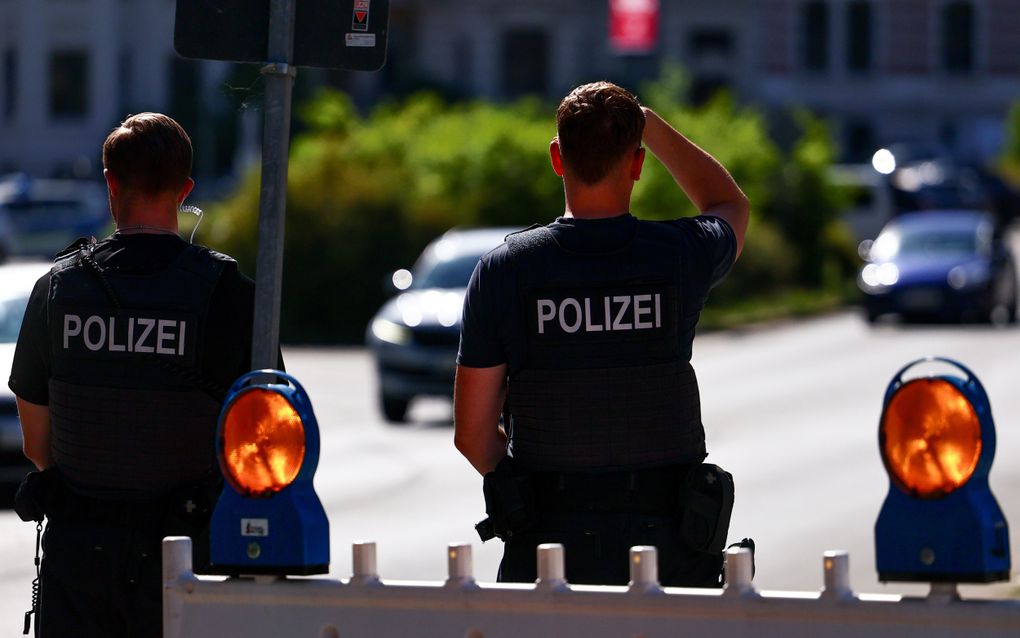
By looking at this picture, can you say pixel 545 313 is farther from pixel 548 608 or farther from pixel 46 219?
pixel 46 219

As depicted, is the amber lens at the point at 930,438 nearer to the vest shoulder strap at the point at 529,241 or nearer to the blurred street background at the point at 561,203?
the vest shoulder strap at the point at 529,241

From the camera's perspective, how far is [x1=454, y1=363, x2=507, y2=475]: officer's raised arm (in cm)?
413

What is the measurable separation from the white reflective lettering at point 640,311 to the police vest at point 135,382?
92 cm

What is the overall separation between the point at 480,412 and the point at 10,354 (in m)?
8.86

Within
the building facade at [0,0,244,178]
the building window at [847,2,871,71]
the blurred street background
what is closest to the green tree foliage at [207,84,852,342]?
the blurred street background

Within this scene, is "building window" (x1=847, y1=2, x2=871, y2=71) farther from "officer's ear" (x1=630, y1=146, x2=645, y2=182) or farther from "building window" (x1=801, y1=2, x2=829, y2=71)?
"officer's ear" (x1=630, y1=146, x2=645, y2=182)

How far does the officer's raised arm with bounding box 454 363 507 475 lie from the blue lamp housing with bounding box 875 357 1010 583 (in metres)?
1.05

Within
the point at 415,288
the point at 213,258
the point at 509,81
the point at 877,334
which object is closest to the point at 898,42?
the point at 509,81

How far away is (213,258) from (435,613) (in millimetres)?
1195

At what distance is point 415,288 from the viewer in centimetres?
1825

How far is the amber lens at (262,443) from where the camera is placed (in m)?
3.54

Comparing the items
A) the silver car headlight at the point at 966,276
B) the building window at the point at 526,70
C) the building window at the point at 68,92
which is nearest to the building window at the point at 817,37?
the building window at the point at 526,70

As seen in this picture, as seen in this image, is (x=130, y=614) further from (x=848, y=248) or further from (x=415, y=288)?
(x=848, y=248)

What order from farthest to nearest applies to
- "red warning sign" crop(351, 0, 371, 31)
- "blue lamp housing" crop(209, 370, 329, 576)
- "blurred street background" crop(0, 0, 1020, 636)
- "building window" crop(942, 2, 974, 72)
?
"building window" crop(942, 2, 974, 72), "blurred street background" crop(0, 0, 1020, 636), "red warning sign" crop(351, 0, 371, 31), "blue lamp housing" crop(209, 370, 329, 576)
